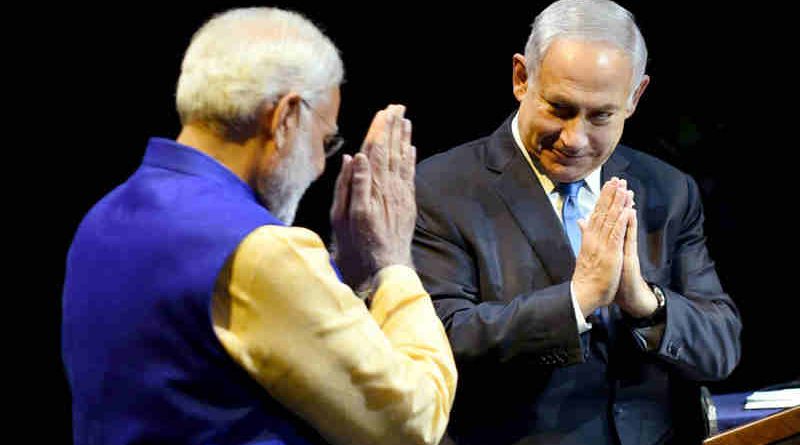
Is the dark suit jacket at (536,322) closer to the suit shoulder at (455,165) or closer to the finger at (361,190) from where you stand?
the suit shoulder at (455,165)

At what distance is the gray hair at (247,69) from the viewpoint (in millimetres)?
1812

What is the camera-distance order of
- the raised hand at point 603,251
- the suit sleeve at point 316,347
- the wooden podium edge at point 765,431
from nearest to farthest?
the suit sleeve at point 316,347 < the wooden podium edge at point 765,431 < the raised hand at point 603,251

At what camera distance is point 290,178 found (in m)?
1.90

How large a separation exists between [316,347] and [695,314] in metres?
1.00

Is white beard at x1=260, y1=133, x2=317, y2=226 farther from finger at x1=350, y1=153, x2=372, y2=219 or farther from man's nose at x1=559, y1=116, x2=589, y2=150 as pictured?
man's nose at x1=559, y1=116, x2=589, y2=150

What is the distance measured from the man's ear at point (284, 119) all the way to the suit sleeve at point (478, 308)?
67cm

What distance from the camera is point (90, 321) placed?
1.81 meters

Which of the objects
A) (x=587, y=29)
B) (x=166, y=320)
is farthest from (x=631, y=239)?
(x=166, y=320)

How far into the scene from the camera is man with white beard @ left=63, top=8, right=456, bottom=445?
1740 millimetres

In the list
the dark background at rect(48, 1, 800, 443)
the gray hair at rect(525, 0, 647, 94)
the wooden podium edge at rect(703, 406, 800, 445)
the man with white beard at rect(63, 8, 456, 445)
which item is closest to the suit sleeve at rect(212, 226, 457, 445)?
the man with white beard at rect(63, 8, 456, 445)

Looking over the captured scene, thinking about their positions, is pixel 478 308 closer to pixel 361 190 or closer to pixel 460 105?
pixel 361 190

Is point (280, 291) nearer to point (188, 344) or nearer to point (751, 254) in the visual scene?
point (188, 344)

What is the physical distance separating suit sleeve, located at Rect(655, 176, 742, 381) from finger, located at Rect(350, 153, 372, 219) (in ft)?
2.42

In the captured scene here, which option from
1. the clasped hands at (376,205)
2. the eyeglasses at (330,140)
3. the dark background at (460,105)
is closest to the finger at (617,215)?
the clasped hands at (376,205)
